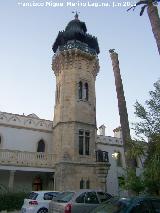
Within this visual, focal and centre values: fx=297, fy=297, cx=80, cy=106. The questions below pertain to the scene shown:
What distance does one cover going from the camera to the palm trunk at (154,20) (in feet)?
49.3

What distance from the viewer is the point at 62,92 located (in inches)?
1081

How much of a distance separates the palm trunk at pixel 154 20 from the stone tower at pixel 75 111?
12383mm

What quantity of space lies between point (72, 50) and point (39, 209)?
694 inches

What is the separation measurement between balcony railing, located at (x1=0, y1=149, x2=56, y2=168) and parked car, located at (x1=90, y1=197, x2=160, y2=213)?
16.4m

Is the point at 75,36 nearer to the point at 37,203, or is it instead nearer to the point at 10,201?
the point at 10,201

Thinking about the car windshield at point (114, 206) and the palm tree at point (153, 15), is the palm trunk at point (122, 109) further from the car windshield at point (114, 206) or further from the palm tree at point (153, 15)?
the car windshield at point (114, 206)

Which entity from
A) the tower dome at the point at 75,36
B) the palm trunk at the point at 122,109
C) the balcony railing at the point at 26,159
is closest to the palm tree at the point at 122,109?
the palm trunk at the point at 122,109

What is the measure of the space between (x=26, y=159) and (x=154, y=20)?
48.6 feet

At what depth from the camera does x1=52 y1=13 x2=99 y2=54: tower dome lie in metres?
30.4

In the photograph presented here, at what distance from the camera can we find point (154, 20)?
1553 cm

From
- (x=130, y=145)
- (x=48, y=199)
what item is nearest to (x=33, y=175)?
(x=48, y=199)

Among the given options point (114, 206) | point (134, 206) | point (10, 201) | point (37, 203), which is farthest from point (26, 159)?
point (134, 206)

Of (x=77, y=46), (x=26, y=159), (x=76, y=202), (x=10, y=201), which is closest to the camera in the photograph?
(x=76, y=202)

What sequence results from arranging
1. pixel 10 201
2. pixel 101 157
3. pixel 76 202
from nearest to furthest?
pixel 76 202
pixel 10 201
pixel 101 157
